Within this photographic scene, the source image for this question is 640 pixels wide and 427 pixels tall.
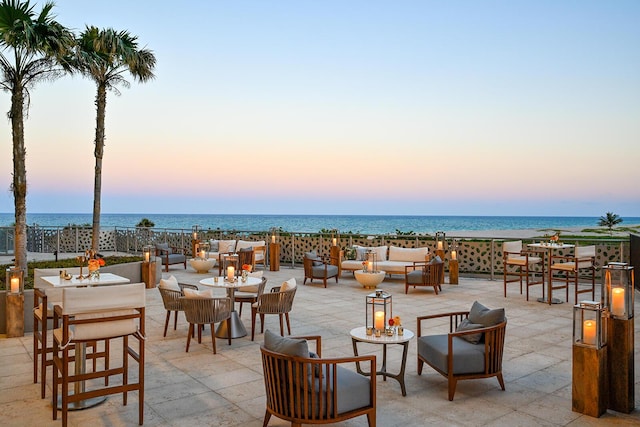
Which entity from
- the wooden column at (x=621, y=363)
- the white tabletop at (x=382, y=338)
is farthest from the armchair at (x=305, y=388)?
the wooden column at (x=621, y=363)

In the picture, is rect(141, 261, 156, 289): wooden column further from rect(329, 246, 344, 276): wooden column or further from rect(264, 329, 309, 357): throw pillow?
rect(264, 329, 309, 357): throw pillow

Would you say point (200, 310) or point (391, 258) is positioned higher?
point (391, 258)

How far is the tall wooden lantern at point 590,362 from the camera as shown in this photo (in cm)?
366

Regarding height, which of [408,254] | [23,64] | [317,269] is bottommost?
[317,269]

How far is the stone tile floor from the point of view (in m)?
3.65

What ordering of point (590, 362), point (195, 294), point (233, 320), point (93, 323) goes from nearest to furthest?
point (93, 323)
point (590, 362)
point (195, 294)
point (233, 320)

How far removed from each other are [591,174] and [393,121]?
10.8 meters

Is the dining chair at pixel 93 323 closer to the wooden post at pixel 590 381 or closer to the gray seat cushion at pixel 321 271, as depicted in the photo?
the wooden post at pixel 590 381

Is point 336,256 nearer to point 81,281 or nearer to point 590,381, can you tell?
point 81,281

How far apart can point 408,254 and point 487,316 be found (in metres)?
7.10

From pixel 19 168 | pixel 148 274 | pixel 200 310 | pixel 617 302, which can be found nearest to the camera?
pixel 617 302

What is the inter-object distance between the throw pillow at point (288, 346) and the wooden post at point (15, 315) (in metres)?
4.51

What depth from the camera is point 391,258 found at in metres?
11.6

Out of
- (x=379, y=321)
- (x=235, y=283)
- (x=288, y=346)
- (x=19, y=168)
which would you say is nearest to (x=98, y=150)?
(x=19, y=168)
